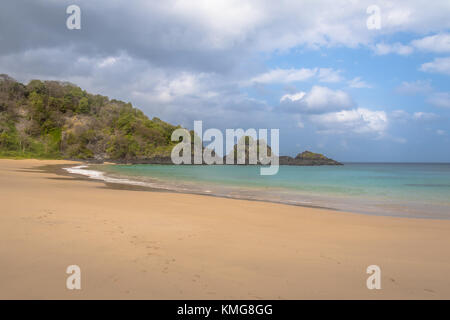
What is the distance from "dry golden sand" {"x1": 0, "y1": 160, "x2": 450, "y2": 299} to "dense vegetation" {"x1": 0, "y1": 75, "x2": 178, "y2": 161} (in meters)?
90.6

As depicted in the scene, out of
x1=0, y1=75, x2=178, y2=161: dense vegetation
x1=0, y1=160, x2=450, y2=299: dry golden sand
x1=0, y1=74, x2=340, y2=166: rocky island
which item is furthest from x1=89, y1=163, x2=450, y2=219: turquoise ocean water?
x1=0, y1=75, x2=178, y2=161: dense vegetation

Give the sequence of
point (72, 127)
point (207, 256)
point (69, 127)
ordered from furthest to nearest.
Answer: point (69, 127) < point (72, 127) < point (207, 256)

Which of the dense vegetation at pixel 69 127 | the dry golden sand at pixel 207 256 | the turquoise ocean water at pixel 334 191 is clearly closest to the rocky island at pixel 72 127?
the dense vegetation at pixel 69 127

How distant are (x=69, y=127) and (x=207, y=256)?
115 m

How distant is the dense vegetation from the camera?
90.3m

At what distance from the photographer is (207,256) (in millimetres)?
4871

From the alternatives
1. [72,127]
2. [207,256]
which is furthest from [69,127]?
[207,256]

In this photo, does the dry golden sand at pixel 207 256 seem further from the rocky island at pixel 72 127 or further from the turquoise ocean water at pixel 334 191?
the rocky island at pixel 72 127

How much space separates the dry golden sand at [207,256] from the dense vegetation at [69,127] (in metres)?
90.6

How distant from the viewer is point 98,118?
11425cm

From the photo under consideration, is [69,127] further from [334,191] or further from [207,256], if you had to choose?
[207,256]

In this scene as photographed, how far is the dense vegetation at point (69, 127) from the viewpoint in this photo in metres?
90.3

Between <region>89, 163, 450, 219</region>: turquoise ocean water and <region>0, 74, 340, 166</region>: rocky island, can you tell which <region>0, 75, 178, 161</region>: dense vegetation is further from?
<region>89, 163, 450, 219</region>: turquoise ocean water
